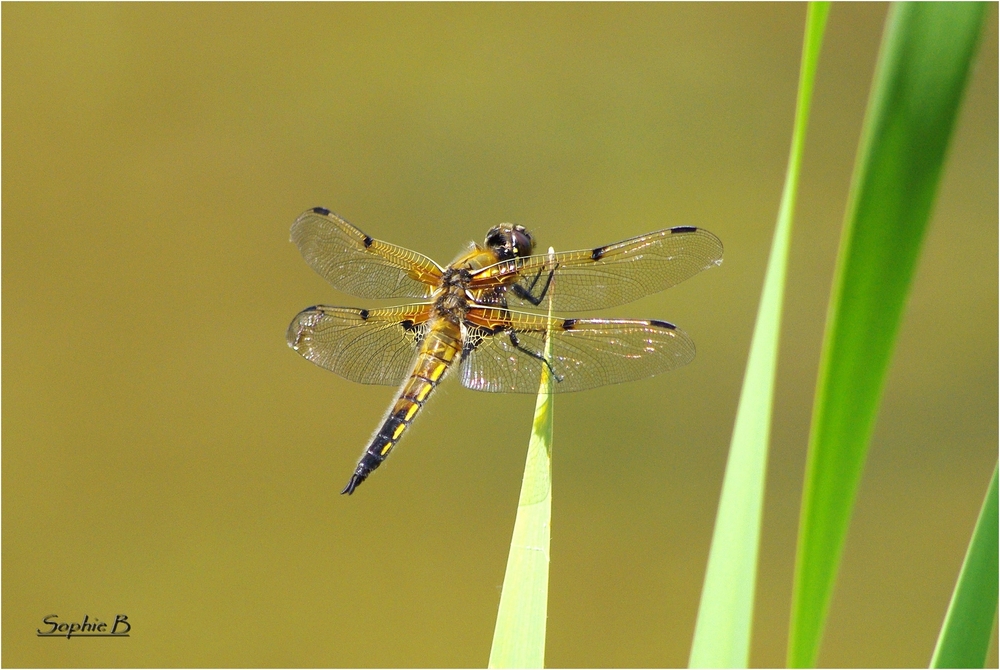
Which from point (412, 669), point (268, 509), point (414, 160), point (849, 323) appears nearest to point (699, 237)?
point (849, 323)

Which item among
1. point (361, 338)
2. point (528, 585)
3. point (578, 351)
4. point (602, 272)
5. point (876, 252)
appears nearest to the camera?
point (876, 252)

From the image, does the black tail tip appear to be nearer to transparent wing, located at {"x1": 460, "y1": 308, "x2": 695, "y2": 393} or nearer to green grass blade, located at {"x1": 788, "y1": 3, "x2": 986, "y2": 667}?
transparent wing, located at {"x1": 460, "y1": 308, "x2": 695, "y2": 393}

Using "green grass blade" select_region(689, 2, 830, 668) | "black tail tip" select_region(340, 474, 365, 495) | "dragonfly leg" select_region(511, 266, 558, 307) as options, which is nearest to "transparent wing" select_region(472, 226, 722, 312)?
"dragonfly leg" select_region(511, 266, 558, 307)

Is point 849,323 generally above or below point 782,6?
below

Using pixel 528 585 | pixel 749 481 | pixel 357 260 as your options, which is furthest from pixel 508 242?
pixel 749 481

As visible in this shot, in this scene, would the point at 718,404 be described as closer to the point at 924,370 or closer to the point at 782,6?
the point at 924,370

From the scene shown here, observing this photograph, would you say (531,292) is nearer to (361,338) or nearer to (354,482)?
(361,338)
